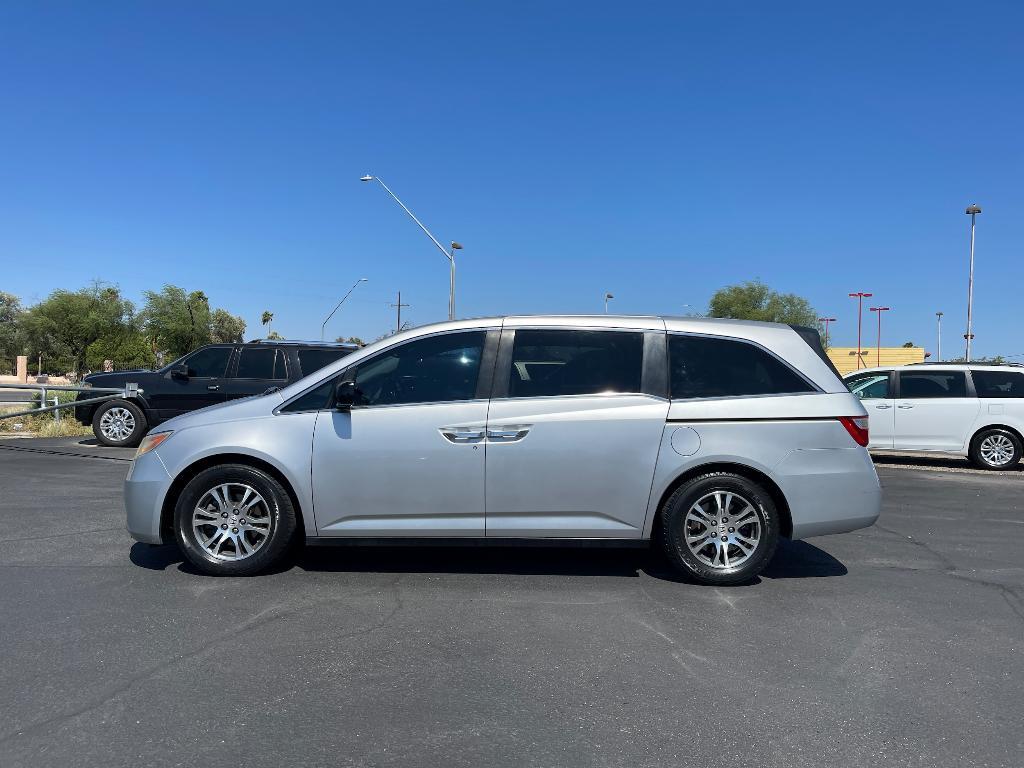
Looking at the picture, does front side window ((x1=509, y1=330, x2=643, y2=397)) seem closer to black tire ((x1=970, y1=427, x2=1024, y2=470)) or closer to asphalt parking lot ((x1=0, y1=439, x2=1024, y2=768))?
asphalt parking lot ((x1=0, y1=439, x2=1024, y2=768))

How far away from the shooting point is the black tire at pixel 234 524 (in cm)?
505

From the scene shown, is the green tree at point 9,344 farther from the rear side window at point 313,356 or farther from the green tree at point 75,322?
the rear side window at point 313,356

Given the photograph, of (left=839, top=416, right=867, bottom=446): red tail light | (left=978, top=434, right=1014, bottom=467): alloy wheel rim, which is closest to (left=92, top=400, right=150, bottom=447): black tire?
(left=839, top=416, right=867, bottom=446): red tail light

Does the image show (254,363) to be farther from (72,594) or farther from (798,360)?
(798,360)

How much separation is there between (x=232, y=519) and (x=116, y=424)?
8.98m

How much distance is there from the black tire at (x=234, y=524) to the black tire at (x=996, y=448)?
1142cm

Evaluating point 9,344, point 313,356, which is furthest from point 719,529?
point 9,344

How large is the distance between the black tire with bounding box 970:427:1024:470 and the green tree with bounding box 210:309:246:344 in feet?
189

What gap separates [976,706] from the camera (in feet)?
11.1

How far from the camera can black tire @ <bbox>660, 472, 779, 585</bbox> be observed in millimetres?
5008

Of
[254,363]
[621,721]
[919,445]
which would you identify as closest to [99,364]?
[254,363]

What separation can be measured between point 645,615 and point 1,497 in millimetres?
7159

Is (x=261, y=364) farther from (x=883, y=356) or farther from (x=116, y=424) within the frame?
(x=883, y=356)

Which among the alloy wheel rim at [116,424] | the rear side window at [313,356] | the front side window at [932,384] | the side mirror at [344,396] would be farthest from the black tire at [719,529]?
the alloy wheel rim at [116,424]
